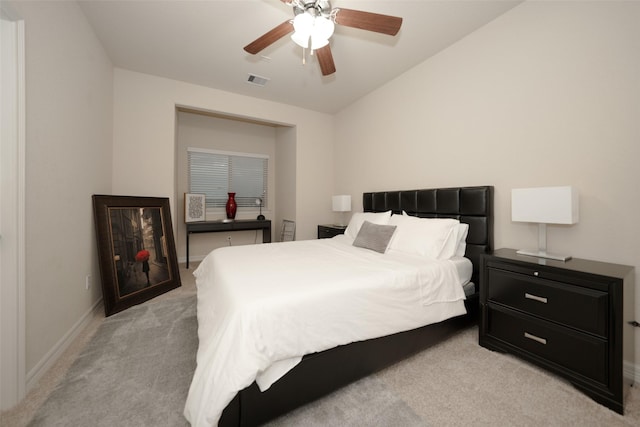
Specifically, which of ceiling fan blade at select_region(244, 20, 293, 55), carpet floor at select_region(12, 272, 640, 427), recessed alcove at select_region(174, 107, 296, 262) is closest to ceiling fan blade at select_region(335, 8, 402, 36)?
ceiling fan blade at select_region(244, 20, 293, 55)

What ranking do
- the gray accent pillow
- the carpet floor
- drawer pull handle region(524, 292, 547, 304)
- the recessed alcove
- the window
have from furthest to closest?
the window, the recessed alcove, the gray accent pillow, drawer pull handle region(524, 292, 547, 304), the carpet floor

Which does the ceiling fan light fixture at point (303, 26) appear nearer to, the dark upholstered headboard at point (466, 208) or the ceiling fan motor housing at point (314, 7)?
the ceiling fan motor housing at point (314, 7)

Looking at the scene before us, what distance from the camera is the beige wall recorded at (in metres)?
4.38

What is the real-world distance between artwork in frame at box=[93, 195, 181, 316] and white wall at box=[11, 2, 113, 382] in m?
0.13

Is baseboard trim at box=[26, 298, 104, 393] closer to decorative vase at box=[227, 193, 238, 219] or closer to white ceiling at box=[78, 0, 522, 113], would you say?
decorative vase at box=[227, 193, 238, 219]

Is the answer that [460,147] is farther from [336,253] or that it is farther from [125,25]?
[125,25]

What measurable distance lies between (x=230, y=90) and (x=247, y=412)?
3.95 m

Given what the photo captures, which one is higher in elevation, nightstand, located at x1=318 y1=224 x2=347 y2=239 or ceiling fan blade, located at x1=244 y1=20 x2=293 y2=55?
ceiling fan blade, located at x1=244 y1=20 x2=293 y2=55

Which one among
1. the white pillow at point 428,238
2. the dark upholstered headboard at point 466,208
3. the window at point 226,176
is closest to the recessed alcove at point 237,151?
the window at point 226,176

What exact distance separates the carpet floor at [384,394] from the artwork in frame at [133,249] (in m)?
0.74

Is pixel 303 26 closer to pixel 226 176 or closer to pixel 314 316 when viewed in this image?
pixel 314 316

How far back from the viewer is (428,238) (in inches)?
87.5

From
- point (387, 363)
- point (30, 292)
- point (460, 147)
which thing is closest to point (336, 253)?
point (387, 363)

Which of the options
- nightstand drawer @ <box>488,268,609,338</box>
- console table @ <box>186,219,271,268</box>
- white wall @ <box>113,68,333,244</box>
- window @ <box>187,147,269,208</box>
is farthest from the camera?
window @ <box>187,147,269,208</box>
